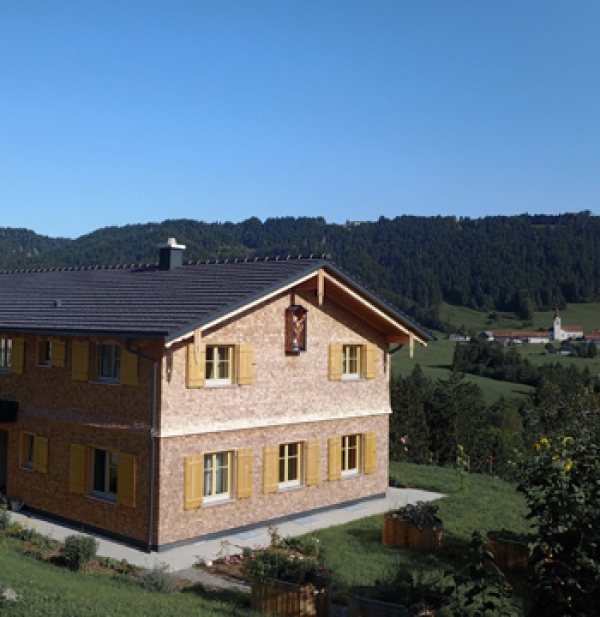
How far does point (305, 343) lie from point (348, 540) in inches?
199

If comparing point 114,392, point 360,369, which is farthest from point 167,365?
point 360,369

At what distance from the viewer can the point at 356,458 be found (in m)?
21.8

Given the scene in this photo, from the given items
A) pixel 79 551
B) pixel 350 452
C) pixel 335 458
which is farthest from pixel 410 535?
pixel 79 551

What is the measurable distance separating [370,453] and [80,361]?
858cm

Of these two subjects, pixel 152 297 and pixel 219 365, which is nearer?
pixel 219 365

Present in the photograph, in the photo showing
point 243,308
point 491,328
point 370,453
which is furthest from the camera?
point 491,328

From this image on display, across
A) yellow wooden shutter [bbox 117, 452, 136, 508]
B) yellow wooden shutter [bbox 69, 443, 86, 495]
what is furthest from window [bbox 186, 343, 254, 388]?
yellow wooden shutter [bbox 69, 443, 86, 495]

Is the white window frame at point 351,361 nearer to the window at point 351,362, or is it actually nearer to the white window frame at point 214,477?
the window at point 351,362

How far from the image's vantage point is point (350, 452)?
2173 cm

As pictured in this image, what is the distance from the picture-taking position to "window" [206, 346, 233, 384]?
17.8m

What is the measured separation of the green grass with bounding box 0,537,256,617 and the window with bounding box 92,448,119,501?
126 inches

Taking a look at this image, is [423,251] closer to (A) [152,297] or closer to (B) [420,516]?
(A) [152,297]

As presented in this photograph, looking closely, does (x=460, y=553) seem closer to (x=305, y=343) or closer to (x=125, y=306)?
(x=305, y=343)

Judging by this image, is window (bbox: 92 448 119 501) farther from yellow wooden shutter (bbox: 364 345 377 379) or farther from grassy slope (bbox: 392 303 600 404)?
grassy slope (bbox: 392 303 600 404)
